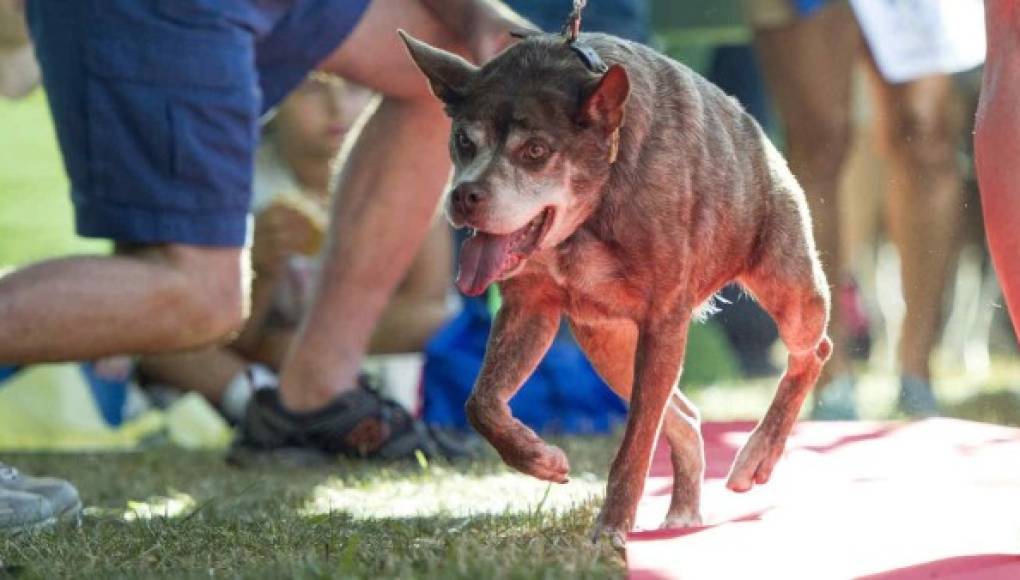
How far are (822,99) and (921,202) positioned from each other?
52 centimetres

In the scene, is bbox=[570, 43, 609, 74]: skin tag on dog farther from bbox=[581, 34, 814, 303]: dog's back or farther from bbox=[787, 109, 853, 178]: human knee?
bbox=[787, 109, 853, 178]: human knee

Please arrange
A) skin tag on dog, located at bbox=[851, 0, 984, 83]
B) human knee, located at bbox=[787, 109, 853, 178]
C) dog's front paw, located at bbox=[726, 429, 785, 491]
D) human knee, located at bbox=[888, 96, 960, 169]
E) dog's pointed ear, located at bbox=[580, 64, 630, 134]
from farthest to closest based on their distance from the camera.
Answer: human knee, located at bbox=[888, 96, 960, 169] → human knee, located at bbox=[787, 109, 853, 178] → skin tag on dog, located at bbox=[851, 0, 984, 83] → dog's front paw, located at bbox=[726, 429, 785, 491] → dog's pointed ear, located at bbox=[580, 64, 630, 134]

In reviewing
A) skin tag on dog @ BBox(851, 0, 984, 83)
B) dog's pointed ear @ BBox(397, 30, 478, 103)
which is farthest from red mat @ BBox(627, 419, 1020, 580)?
skin tag on dog @ BBox(851, 0, 984, 83)

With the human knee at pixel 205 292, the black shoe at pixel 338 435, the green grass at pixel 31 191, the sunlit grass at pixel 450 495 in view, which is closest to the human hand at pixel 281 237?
the green grass at pixel 31 191

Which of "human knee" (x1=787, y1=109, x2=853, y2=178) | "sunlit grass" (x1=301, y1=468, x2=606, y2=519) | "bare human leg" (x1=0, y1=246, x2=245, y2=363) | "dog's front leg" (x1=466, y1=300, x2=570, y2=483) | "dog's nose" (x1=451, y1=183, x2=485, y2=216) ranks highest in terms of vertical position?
"dog's nose" (x1=451, y1=183, x2=485, y2=216)

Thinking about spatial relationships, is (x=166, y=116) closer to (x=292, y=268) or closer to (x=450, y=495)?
(x=450, y=495)

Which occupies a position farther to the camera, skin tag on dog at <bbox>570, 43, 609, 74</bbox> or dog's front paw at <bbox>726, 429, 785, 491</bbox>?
dog's front paw at <bbox>726, 429, 785, 491</bbox>

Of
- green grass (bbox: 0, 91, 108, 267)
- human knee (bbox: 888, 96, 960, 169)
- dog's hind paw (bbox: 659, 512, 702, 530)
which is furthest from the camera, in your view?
green grass (bbox: 0, 91, 108, 267)

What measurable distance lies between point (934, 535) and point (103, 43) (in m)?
2.27

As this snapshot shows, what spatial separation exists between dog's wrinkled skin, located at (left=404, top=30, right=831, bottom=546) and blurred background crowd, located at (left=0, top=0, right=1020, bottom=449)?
1905 millimetres

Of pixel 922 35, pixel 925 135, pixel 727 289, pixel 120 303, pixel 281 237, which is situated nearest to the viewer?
pixel 120 303

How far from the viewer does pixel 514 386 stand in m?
3.52

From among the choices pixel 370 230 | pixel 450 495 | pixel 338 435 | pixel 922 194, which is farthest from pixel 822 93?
pixel 450 495

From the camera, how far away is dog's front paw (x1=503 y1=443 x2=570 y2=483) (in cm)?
345
